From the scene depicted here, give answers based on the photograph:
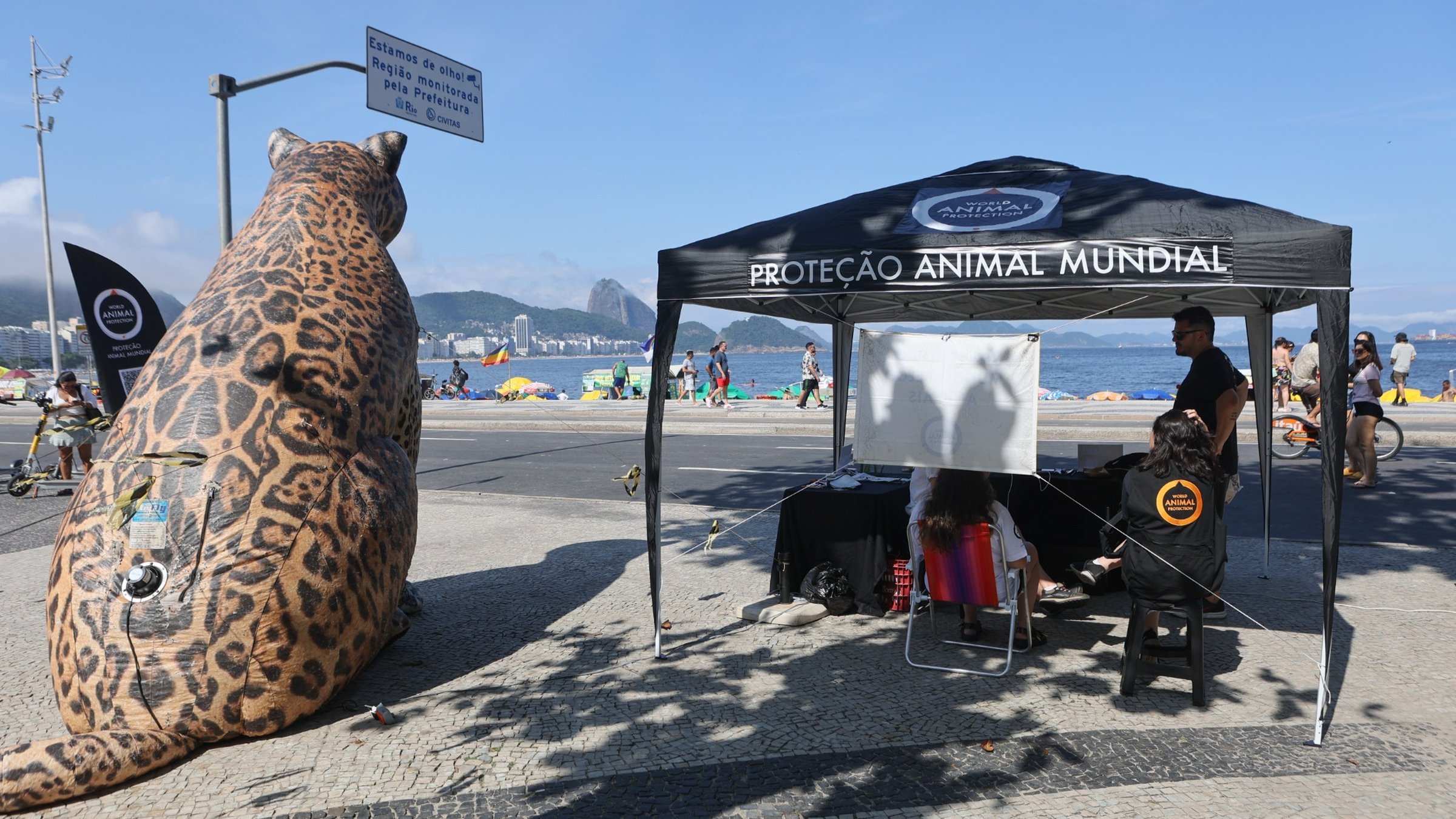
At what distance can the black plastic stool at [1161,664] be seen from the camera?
177 inches

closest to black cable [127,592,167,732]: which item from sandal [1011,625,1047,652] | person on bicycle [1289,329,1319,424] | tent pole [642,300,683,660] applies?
tent pole [642,300,683,660]

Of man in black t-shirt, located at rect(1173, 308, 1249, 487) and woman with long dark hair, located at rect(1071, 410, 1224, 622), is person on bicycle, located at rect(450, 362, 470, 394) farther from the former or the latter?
woman with long dark hair, located at rect(1071, 410, 1224, 622)

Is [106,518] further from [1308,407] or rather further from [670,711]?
[1308,407]

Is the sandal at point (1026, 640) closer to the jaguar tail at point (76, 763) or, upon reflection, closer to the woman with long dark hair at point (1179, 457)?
the woman with long dark hair at point (1179, 457)

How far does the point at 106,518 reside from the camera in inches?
154

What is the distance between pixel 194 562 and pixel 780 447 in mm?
12757

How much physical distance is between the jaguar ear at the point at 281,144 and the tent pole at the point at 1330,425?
19.3ft

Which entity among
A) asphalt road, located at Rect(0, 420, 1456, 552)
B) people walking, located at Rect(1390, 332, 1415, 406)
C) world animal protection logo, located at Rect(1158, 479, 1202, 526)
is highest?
people walking, located at Rect(1390, 332, 1415, 406)

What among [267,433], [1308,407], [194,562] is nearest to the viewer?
[194,562]

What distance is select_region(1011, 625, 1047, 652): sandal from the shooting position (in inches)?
214

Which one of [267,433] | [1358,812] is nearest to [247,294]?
[267,433]

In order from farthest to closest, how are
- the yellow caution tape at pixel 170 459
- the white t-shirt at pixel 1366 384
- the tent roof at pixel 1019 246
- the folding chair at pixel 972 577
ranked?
the white t-shirt at pixel 1366 384, the folding chair at pixel 972 577, the tent roof at pixel 1019 246, the yellow caution tape at pixel 170 459

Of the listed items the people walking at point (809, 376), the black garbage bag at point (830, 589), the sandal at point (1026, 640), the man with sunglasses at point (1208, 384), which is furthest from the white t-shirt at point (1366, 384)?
the people walking at point (809, 376)

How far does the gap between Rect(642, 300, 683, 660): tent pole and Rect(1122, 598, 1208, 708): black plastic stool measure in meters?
2.57
